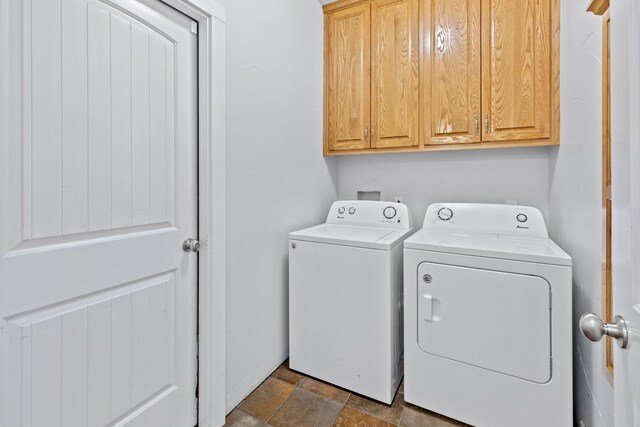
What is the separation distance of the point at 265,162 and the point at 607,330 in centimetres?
154

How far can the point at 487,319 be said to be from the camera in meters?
1.40

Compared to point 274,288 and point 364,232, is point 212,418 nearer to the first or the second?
point 274,288

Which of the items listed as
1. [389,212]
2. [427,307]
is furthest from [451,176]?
[427,307]

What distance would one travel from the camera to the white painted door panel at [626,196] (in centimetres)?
51

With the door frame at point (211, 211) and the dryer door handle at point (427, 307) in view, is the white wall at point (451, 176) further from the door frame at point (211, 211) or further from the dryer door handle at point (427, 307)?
the door frame at point (211, 211)

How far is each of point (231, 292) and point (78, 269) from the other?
68cm

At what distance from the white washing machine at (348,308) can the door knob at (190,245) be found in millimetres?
601

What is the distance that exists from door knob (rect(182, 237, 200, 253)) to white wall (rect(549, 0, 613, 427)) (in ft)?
5.23

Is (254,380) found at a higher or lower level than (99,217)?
lower

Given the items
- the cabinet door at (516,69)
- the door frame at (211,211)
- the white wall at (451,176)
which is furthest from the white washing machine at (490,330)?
the door frame at (211,211)

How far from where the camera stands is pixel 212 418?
143cm

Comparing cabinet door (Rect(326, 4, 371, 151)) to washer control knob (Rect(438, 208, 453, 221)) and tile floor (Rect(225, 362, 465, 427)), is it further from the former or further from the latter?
tile floor (Rect(225, 362, 465, 427))

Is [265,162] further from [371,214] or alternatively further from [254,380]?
[254,380]

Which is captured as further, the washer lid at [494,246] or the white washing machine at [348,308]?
the white washing machine at [348,308]
